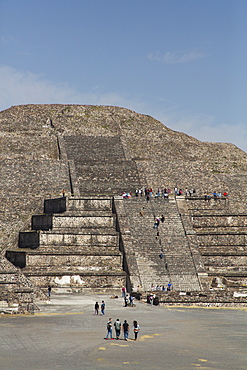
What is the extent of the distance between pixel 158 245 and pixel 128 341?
1527 centimetres

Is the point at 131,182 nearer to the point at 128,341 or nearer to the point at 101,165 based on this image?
the point at 101,165

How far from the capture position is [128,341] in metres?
16.9

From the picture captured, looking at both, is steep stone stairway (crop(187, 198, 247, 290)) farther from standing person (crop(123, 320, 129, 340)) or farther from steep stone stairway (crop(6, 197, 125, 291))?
standing person (crop(123, 320, 129, 340))

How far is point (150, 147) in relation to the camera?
48500mm

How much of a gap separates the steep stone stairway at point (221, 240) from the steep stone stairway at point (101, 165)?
627cm

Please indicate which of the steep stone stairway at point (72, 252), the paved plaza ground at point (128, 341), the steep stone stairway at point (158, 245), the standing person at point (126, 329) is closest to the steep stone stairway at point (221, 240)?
the steep stone stairway at point (158, 245)

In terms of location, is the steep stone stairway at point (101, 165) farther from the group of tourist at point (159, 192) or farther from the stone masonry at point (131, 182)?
the group of tourist at point (159, 192)

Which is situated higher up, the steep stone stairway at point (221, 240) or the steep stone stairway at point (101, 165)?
the steep stone stairway at point (101, 165)

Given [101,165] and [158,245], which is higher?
[101,165]

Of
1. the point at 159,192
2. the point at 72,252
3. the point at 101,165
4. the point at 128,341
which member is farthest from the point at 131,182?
the point at 128,341

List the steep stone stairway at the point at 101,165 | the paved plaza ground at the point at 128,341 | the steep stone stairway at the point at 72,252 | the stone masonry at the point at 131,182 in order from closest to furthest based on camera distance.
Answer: the paved plaza ground at the point at 128,341 → the steep stone stairway at the point at 72,252 → the stone masonry at the point at 131,182 → the steep stone stairway at the point at 101,165

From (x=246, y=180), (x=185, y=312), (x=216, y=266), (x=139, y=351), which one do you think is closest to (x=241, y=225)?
(x=216, y=266)

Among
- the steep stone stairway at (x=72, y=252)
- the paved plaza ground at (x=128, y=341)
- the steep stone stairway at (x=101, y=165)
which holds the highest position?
the steep stone stairway at (x=101, y=165)

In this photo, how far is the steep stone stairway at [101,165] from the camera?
3988cm
